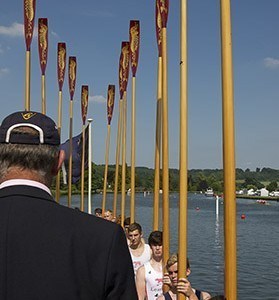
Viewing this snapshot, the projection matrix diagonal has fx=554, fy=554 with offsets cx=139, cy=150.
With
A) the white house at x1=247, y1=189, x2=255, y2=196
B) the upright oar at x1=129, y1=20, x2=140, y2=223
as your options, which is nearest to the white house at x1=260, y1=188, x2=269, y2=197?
the white house at x1=247, y1=189, x2=255, y2=196

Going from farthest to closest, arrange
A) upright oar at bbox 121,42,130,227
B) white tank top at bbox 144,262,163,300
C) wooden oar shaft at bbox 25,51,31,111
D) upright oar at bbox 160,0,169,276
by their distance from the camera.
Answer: upright oar at bbox 121,42,130,227 < wooden oar shaft at bbox 25,51,31,111 < upright oar at bbox 160,0,169,276 < white tank top at bbox 144,262,163,300

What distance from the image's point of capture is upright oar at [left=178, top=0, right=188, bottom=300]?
5098 millimetres

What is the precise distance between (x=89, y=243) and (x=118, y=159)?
1263 cm

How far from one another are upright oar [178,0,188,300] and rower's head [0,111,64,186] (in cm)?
342

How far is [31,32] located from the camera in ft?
30.9

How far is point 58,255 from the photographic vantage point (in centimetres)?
161

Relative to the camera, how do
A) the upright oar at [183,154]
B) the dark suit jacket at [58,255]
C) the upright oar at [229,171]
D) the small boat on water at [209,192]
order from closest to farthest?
the dark suit jacket at [58,255], the upright oar at [229,171], the upright oar at [183,154], the small boat on water at [209,192]

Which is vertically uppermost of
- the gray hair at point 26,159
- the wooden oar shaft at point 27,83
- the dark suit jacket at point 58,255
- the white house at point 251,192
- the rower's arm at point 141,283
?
the wooden oar shaft at point 27,83

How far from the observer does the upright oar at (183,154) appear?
16.7 feet

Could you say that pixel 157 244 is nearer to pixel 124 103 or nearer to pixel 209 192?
pixel 124 103

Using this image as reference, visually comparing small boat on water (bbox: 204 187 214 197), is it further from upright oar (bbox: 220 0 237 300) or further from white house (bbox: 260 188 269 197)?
upright oar (bbox: 220 0 237 300)

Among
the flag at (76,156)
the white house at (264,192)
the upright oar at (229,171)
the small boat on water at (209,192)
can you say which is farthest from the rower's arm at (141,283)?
the small boat on water at (209,192)

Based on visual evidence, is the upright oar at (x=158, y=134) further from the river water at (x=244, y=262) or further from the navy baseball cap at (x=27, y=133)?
the navy baseball cap at (x=27, y=133)

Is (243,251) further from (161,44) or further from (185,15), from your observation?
(185,15)
